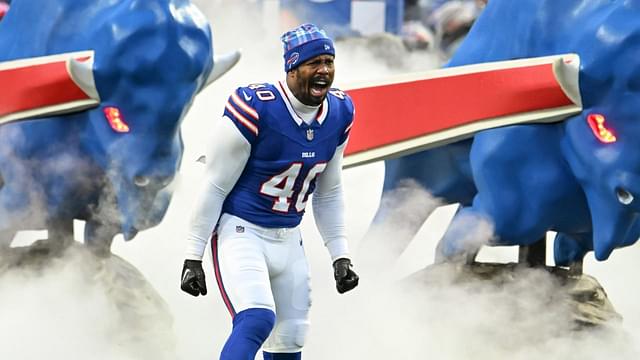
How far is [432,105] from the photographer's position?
261 inches

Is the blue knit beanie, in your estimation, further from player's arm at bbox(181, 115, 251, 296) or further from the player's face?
player's arm at bbox(181, 115, 251, 296)

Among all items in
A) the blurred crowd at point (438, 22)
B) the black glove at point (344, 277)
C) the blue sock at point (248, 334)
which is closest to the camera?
the blue sock at point (248, 334)

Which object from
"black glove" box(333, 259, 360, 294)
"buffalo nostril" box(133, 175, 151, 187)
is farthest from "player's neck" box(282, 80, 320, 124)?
"buffalo nostril" box(133, 175, 151, 187)

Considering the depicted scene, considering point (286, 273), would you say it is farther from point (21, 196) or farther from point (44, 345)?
point (21, 196)

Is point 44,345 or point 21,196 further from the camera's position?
point 21,196

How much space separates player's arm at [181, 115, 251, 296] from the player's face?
0.76 ft

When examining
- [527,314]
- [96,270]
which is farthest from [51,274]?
[527,314]

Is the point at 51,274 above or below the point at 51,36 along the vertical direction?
below

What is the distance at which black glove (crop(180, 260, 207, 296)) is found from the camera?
4.63 m

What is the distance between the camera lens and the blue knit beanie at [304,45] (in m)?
4.60

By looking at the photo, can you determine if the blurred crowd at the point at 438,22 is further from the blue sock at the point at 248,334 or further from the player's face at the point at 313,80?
the blue sock at the point at 248,334

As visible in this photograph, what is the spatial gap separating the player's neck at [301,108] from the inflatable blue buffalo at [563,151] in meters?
1.71

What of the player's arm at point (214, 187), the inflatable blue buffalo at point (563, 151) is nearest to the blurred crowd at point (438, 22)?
the inflatable blue buffalo at point (563, 151)

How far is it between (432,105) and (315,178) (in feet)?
6.34
